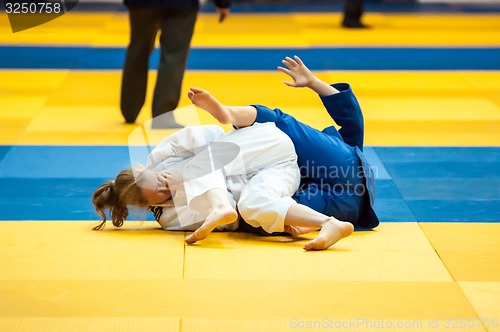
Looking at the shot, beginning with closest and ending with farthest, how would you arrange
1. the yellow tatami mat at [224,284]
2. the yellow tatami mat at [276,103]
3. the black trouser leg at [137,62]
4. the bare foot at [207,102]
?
the yellow tatami mat at [224,284]
the bare foot at [207,102]
the yellow tatami mat at [276,103]
the black trouser leg at [137,62]

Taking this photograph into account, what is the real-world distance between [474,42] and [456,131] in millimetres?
5000

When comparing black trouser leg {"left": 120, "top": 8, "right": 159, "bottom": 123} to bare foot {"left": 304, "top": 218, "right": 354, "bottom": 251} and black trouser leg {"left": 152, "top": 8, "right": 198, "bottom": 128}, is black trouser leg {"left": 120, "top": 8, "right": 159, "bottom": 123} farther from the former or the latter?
bare foot {"left": 304, "top": 218, "right": 354, "bottom": 251}

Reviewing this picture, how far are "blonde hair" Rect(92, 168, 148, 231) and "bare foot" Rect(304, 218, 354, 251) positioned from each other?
1.00m

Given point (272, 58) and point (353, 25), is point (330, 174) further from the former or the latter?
point (353, 25)

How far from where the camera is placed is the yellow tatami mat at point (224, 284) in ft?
13.3

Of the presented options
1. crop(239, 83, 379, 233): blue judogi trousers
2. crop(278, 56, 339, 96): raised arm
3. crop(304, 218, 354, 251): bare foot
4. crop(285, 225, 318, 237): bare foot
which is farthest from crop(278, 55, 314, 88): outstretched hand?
crop(304, 218, 354, 251): bare foot

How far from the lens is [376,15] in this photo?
15.5 metres

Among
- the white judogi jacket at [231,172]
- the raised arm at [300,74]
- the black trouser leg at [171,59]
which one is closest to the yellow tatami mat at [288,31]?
the black trouser leg at [171,59]

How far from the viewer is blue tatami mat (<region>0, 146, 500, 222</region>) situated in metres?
5.81

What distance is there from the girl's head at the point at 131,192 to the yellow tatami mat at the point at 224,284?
165mm

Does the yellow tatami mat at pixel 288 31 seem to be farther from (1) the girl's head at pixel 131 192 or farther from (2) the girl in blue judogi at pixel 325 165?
(1) the girl's head at pixel 131 192

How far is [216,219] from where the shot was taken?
4898 mm

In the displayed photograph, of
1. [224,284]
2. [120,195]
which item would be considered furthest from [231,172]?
[224,284]

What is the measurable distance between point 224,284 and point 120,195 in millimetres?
1042
